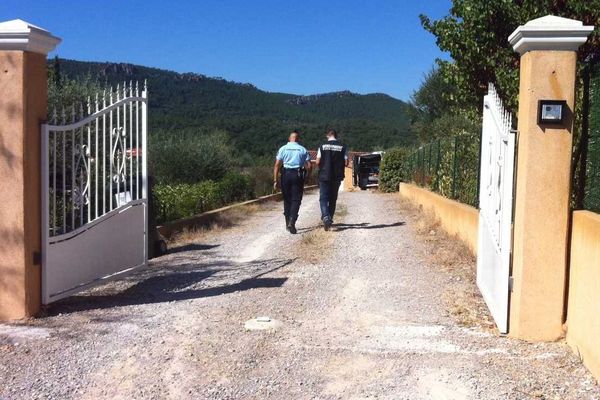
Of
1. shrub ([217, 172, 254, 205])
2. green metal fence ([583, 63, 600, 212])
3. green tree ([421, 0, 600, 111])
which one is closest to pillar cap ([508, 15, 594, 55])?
green metal fence ([583, 63, 600, 212])

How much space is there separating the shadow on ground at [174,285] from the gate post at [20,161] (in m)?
0.42

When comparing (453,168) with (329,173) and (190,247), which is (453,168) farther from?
(190,247)

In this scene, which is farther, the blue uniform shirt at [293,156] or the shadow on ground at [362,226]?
the shadow on ground at [362,226]

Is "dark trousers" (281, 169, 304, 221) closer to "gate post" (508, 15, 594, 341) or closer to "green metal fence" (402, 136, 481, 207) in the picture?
"green metal fence" (402, 136, 481, 207)

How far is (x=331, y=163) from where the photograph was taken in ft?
37.0

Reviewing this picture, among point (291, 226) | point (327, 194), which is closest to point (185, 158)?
point (291, 226)

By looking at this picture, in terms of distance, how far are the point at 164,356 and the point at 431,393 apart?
6.27ft

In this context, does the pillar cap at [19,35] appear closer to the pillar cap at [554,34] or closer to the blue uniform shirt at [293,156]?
the pillar cap at [554,34]

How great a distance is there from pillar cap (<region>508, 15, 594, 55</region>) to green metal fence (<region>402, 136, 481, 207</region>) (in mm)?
4574

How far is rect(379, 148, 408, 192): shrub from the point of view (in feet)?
90.1

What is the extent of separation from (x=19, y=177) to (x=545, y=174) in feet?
13.6

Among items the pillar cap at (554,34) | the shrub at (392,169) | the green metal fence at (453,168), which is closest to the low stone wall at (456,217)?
the green metal fence at (453,168)

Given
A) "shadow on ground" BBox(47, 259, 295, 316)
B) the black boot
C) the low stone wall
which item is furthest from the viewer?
the black boot

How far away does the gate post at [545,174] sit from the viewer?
4801 millimetres
